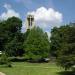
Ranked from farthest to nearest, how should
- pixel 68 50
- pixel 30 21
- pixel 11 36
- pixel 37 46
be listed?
pixel 30 21 → pixel 11 36 → pixel 37 46 → pixel 68 50

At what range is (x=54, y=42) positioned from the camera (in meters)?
95.2

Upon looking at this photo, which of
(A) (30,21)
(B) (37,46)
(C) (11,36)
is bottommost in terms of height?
(B) (37,46)

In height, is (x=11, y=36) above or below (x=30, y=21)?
below

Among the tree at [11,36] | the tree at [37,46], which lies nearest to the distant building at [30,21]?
the tree at [11,36]

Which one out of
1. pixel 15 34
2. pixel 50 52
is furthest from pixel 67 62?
pixel 15 34

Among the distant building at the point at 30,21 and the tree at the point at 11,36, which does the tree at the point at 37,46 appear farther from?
the distant building at the point at 30,21

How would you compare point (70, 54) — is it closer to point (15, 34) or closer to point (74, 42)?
point (74, 42)

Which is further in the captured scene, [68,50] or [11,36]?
[11,36]

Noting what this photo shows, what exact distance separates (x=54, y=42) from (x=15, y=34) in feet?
54.2

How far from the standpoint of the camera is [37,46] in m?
84.0

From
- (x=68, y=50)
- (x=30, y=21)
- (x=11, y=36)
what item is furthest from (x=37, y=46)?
(x=30, y=21)

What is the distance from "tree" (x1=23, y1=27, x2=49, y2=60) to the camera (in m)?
83.1

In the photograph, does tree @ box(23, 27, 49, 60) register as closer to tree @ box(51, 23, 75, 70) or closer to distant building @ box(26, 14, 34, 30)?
tree @ box(51, 23, 75, 70)

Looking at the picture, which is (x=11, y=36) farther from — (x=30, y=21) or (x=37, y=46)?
(x=30, y=21)
